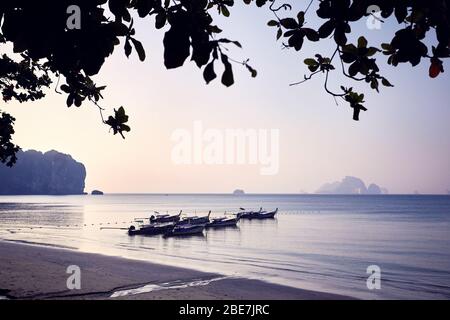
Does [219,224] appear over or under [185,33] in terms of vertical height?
under

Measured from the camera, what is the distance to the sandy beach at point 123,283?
623 inches

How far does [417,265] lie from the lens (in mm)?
29281

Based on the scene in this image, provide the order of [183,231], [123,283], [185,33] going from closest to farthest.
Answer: [185,33]
[123,283]
[183,231]

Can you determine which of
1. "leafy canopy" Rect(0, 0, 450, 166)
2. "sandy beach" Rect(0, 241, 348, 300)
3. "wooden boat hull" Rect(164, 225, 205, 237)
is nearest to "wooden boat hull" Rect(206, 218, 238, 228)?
"wooden boat hull" Rect(164, 225, 205, 237)

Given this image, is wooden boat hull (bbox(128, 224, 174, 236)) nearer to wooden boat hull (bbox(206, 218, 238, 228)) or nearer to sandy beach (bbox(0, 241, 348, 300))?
wooden boat hull (bbox(206, 218, 238, 228))

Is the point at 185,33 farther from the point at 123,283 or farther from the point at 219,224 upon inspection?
the point at 219,224

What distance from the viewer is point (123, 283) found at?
18578 millimetres

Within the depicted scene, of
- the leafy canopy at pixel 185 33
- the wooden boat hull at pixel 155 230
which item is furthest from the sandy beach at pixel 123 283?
the wooden boat hull at pixel 155 230

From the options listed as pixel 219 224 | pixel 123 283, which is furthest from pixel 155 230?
pixel 123 283

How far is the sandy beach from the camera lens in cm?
1582

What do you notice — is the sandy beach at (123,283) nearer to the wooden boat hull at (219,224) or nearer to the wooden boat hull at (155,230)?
the wooden boat hull at (155,230)

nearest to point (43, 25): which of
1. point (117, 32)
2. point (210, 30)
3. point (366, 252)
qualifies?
point (117, 32)
